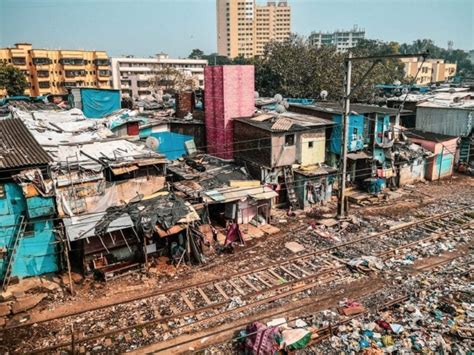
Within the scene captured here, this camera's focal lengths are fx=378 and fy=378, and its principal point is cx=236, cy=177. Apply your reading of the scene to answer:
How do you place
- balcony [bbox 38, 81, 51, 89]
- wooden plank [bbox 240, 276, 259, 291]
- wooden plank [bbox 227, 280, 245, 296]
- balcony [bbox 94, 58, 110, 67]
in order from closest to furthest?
1. wooden plank [bbox 227, 280, 245, 296]
2. wooden plank [bbox 240, 276, 259, 291]
3. balcony [bbox 38, 81, 51, 89]
4. balcony [bbox 94, 58, 110, 67]

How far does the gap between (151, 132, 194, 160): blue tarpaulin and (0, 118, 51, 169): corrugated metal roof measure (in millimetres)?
8471

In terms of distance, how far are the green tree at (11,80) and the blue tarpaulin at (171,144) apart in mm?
37931

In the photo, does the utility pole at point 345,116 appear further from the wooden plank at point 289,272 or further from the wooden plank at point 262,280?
the wooden plank at point 262,280

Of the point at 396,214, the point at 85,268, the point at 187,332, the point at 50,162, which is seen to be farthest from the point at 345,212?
the point at 50,162

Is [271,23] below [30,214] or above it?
above

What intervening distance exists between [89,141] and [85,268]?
7.34 meters

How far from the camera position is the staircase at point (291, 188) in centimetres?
2413

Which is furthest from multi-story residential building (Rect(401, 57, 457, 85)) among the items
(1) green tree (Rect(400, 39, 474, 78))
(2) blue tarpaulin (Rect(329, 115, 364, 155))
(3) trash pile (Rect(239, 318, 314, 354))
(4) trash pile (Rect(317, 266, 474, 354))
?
(3) trash pile (Rect(239, 318, 314, 354))

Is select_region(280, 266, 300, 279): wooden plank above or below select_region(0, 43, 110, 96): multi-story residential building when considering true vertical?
below

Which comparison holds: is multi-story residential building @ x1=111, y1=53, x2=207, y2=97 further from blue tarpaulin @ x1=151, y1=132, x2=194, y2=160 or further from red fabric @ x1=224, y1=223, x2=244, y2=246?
red fabric @ x1=224, y1=223, x2=244, y2=246

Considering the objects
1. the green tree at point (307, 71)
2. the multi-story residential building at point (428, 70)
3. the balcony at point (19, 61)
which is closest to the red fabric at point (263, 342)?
the green tree at point (307, 71)

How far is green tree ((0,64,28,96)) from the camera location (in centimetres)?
5162

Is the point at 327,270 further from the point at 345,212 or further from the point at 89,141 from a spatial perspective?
the point at 89,141

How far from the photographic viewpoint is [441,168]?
3116 centimetres
